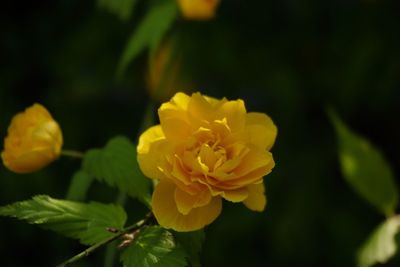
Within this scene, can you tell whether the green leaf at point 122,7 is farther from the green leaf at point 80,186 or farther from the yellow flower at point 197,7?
the green leaf at point 80,186

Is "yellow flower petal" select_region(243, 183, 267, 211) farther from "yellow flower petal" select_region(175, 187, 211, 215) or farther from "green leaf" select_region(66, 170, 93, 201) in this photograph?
"green leaf" select_region(66, 170, 93, 201)

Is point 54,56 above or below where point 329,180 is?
above

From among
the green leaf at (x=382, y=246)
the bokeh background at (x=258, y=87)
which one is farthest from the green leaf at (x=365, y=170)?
the bokeh background at (x=258, y=87)

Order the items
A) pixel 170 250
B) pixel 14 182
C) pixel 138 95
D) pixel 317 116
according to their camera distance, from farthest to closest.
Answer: pixel 138 95 < pixel 317 116 < pixel 14 182 < pixel 170 250

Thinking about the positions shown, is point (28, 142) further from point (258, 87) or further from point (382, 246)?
point (258, 87)

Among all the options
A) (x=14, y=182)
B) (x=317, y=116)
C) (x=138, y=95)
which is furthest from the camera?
(x=138, y=95)

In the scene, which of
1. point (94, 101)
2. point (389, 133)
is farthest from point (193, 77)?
point (389, 133)

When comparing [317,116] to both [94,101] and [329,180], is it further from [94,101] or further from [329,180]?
[94,101]

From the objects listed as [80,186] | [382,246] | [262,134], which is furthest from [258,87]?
[262,134]
